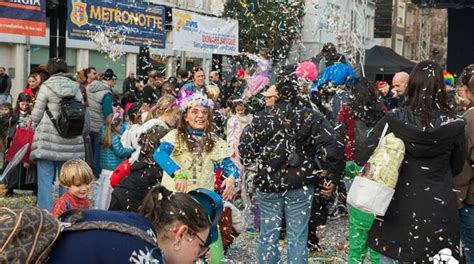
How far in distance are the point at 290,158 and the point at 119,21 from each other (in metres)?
8.93

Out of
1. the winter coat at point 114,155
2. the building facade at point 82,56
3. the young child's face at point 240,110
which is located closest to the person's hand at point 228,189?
the winter coat at point 114,155

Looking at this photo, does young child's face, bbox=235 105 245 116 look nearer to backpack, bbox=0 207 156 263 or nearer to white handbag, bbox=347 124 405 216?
white handbag, bbox=347 124 405 216

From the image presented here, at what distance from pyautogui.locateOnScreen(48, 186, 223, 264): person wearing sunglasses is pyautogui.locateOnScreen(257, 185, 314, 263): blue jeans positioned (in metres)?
2.72

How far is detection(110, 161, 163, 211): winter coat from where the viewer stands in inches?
208

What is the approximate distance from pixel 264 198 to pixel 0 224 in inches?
147

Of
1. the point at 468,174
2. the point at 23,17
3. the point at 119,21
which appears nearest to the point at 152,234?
the point at 468,174

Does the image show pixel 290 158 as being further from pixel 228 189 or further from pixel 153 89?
pixel 153 89

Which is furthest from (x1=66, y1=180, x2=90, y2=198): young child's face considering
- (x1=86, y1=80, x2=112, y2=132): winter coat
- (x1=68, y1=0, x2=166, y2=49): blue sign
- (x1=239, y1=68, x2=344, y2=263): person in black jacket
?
(x1=68, y1=0, x2=166, y2=49): blue sign

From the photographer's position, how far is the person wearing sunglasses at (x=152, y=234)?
6.74 ft

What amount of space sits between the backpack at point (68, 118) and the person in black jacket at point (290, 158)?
2.46 m

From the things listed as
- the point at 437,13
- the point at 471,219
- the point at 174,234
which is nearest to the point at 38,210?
the point at 174,234

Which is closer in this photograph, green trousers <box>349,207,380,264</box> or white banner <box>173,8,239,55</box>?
green trousers <box>349,207,380,264</box>

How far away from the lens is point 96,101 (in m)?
10.4

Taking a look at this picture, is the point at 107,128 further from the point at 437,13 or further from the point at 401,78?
the point at 437,13
